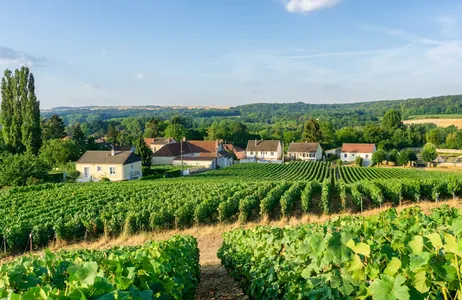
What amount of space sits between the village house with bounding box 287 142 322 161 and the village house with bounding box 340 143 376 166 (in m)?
5.13

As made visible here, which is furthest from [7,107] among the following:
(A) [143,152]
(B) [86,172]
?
(A) [143,152]

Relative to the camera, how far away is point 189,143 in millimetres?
73250

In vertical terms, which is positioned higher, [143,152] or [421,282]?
[421,282]

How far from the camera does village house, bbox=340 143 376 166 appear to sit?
75.3m

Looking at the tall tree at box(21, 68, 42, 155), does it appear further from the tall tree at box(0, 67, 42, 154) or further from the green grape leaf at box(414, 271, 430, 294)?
the green grape leaf at box(414, 271, 430, 294)

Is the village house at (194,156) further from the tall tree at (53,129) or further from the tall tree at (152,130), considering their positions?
the tall tree at (152,130)

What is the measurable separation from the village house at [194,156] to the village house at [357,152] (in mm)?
26048

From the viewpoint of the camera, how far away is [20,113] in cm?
4994

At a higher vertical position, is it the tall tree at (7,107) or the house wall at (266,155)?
the tall tree at (7,107)

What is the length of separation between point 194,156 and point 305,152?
2547 cm

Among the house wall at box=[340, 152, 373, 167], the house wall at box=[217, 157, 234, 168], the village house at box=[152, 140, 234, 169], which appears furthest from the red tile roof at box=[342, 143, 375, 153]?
the house wall at box=[217, 157, 234, 168]

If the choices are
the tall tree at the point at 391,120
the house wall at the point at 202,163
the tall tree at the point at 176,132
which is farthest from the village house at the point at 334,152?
the tall tree at the point at 176,132

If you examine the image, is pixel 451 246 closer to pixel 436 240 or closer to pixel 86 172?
pixel 436 240

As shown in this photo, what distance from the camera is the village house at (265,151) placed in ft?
264
